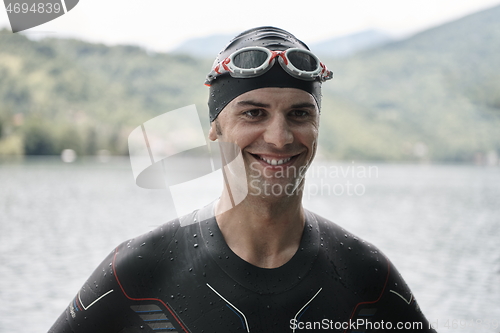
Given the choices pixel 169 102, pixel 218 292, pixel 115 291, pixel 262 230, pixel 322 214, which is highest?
pixel 169 102

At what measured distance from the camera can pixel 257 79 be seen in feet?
8.27

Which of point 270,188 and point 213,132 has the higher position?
point 213,132

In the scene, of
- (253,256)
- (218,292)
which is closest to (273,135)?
(253,256)

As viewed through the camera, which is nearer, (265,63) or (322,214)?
(265,63)

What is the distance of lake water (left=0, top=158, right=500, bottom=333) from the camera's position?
2804 cm

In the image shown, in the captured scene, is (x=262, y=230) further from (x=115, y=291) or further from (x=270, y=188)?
(x=115, y=291)

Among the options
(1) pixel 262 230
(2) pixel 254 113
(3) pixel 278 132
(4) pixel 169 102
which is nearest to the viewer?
(3) pixel 278 132

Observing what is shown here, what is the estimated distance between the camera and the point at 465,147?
138500 millimetres

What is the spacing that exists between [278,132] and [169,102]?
119054mm

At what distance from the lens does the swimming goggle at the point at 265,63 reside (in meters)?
2.52

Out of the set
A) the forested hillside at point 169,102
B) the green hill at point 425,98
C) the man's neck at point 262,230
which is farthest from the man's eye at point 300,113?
the green hill at point 425,98

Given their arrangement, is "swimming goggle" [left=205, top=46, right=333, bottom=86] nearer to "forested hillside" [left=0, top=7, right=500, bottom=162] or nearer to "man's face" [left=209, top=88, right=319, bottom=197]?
"man's face" [left=209, top=88, right=319, bottom=197]

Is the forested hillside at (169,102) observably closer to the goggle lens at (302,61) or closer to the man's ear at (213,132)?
the man's ear at (213,132)

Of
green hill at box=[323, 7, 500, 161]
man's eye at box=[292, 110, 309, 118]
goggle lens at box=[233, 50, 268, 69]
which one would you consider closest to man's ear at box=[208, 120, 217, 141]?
goggle lens at box=[233, 50, 268, 69]
